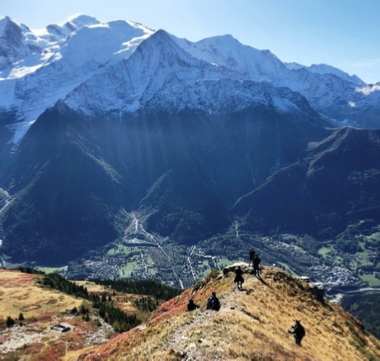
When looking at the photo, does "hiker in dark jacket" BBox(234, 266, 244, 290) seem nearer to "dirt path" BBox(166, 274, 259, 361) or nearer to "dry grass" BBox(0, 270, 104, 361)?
"dirt path" BBox(166, 274, 259, 361)

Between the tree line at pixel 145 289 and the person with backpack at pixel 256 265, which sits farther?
the tree line at pixel 145 289

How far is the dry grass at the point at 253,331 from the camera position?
115 feet

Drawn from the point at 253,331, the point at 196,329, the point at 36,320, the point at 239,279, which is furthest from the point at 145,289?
the point at 253,331

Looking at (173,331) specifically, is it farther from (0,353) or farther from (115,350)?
(0,353)

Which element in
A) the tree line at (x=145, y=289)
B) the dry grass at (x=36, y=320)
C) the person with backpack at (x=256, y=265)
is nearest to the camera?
the person with backpack at (x=256, y=265)

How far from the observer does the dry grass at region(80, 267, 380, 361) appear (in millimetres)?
35188

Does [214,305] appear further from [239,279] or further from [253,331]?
[239,279]

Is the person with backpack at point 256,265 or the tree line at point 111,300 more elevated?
the person with backpack at point 256,265

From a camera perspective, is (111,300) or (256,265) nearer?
(256,265)

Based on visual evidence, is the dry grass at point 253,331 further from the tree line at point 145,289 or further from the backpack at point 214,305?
the tree line at point 145,289

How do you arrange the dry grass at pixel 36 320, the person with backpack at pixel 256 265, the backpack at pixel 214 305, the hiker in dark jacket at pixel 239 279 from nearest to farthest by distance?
the backpack at pixel 214 305 → the hiker in dark jacket at pixel 239 279 → the person with backpack at pixel 256 265 → the dry grass at pixel 36 320

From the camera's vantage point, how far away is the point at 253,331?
40.4 metres

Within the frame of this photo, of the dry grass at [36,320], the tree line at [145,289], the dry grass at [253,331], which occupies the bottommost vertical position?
the tree line at [145,289]

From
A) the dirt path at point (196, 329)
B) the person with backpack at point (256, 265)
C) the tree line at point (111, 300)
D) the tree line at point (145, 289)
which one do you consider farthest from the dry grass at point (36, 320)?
the tree line at point (145, 289)
